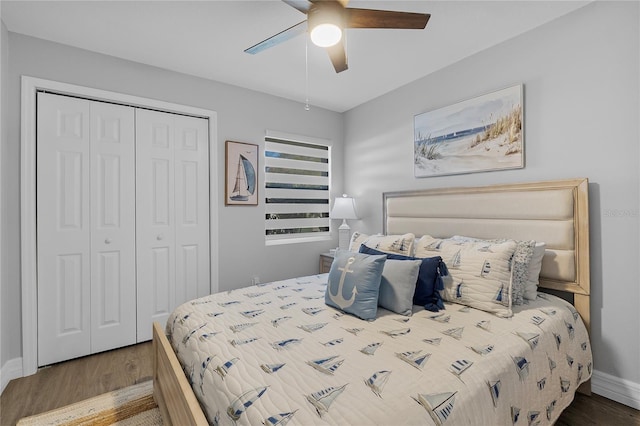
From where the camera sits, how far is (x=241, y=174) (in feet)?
11.2

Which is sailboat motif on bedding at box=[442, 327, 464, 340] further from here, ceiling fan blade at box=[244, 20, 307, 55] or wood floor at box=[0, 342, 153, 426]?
wood floor at box=[0, 342, 153, 426]

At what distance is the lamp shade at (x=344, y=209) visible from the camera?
3.79 metres

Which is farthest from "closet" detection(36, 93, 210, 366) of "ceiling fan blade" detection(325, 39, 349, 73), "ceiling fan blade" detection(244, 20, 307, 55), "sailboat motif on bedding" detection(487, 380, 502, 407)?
"sailboat motif on bedding" detection(487, 380, 502, 407)

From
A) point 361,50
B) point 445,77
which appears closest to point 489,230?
point 445,77

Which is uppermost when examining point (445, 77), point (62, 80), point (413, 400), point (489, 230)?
point (445, 77)

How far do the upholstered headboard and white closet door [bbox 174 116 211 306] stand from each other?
2.21 metres

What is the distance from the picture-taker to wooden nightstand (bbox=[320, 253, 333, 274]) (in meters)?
3.73

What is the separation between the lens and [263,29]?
233cm

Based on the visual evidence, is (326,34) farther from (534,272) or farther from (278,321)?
(534,272)

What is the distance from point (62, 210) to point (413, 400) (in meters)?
2.90

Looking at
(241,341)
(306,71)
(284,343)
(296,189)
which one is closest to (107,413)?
(241,341)

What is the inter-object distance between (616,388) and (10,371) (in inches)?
164

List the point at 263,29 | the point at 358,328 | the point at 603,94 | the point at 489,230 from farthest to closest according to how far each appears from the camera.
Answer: the point at 489,230
the point at 263,29
the point at 603,94
the point at 358,328

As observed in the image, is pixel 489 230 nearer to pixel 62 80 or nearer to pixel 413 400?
pixel 413 400
